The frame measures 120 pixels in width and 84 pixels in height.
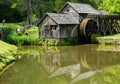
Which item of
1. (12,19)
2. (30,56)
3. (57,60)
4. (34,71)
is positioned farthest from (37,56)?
(12,19)

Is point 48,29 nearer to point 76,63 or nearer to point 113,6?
point 113,6

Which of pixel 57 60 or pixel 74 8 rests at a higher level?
pixel 74 8

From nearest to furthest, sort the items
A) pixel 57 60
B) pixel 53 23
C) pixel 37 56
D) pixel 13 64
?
pixel 13 64 < pixel 57 60 < pixel 37 56 < pixel 53 23

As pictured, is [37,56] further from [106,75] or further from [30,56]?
[106,75]

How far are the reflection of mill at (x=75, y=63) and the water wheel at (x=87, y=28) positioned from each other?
Answer: 10726 mm

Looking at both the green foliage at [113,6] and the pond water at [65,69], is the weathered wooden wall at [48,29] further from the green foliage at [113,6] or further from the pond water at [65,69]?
the green foliage at [113,6]

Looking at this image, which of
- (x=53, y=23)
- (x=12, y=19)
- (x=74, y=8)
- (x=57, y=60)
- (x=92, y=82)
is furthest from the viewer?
(x=12, y=19)

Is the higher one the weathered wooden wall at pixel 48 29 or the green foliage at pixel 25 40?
the weathered wooden wall at pixel 48 29

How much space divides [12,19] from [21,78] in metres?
48.0

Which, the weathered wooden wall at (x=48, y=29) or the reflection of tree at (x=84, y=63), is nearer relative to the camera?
the reflection of tree at (x=84, y=63)

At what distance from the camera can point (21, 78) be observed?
2006cm

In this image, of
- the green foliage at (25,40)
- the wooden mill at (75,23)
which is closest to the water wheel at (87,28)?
the wooden mill at (75,23)

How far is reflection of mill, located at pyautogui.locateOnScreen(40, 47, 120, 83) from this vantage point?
2133 centimetres

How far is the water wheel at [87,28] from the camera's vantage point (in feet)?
139
